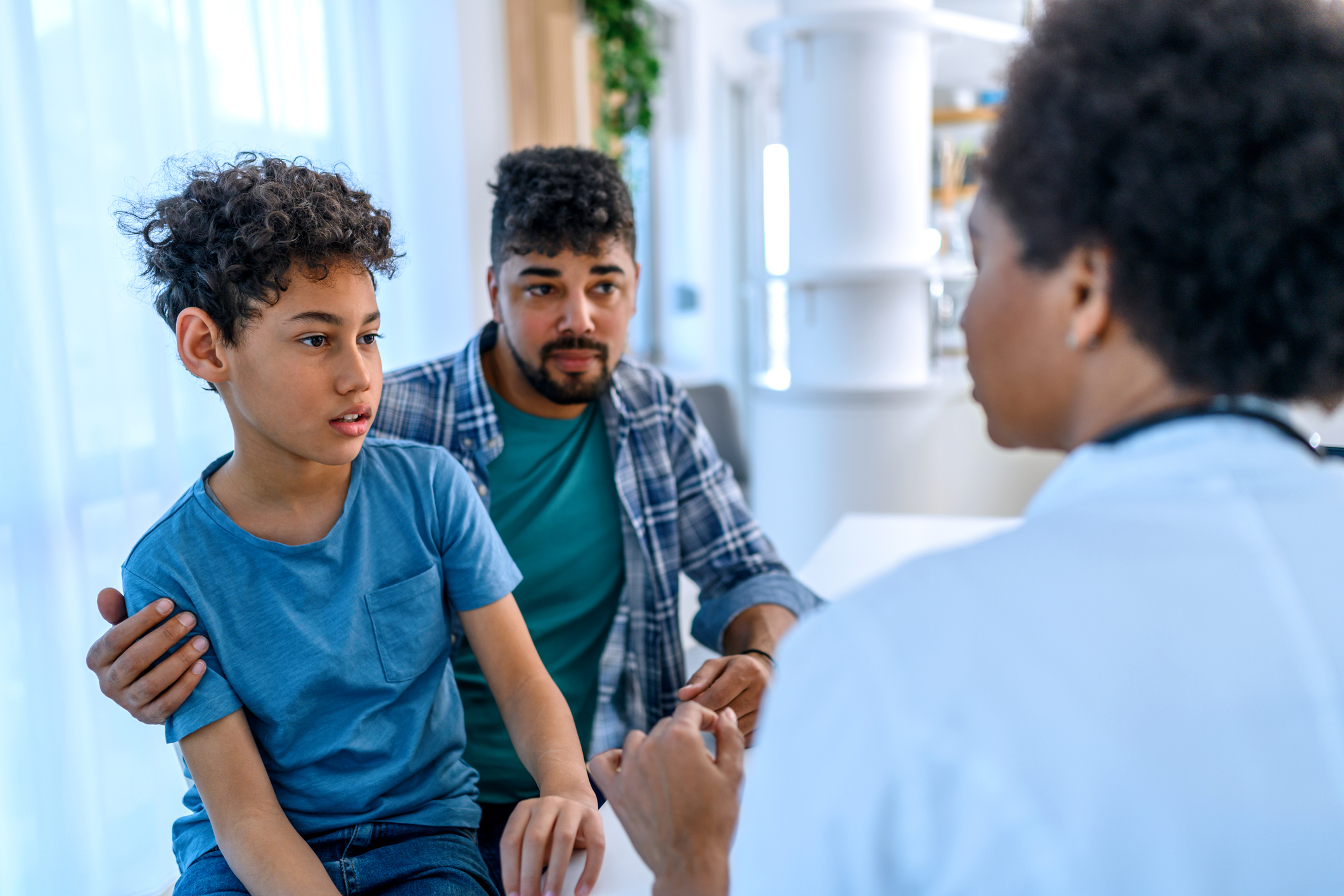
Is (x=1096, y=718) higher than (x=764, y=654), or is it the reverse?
(x=1096, y=718)

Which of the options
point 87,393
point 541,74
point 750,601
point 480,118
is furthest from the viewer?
point 541,74

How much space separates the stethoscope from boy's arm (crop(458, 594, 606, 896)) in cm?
61

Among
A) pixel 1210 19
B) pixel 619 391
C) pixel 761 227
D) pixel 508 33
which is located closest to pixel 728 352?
pixel 761 227

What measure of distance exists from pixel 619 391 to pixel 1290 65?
1.26 meters

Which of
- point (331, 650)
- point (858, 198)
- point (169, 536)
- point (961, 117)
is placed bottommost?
point (331, 650)

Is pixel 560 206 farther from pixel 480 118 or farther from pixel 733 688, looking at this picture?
pixel 480 118

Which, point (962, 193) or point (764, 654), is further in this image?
point (962, 193)

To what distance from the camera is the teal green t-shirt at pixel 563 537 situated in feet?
5.21

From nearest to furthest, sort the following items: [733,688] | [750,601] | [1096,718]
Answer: [1096,718]
[733,688]
[750,601]

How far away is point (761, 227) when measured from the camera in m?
5.90

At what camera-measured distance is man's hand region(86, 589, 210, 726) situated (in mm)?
986

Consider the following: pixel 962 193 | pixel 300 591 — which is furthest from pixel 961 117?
pixel 300 591

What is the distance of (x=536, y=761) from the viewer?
110 cm

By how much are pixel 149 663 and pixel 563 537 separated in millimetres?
718
